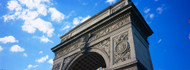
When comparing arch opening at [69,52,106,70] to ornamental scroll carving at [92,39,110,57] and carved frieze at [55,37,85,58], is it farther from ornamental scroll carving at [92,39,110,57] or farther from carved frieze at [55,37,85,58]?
carved frieze at [55,37,85,58]

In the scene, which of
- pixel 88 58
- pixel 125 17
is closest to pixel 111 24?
pixel 125 17

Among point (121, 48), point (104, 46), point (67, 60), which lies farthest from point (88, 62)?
point (121, 48)

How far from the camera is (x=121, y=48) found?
28.5 ft

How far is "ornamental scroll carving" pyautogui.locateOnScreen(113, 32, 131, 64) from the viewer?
809 cm

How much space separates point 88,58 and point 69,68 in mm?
1860

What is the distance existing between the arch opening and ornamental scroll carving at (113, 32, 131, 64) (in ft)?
7.90

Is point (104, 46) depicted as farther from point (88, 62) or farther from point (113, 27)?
point (88, 62)

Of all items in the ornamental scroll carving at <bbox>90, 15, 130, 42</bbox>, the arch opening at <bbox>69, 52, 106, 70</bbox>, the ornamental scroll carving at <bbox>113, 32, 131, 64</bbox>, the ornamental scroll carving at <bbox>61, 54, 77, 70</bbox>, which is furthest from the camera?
the ornamental scroll carving at <bbox>61, 54, 77, 70</bbox>

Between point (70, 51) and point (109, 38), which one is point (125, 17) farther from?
point (70, 51)

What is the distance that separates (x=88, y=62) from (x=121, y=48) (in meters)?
4.45

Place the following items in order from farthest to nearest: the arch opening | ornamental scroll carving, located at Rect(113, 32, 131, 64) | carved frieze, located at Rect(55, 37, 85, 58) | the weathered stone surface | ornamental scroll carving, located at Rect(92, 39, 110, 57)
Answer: carved frieze, located at Rect(55, 37, 85, 58) < the arch opening < ornamental scroll carving, located at Rect(92, 39, 110, 57) < the weathered stone surface < ornamental scroll carving, located at Rect(113, 32, 131, 64)

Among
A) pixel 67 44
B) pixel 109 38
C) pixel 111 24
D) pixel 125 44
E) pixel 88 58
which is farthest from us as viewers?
Answer: pixel 67 44

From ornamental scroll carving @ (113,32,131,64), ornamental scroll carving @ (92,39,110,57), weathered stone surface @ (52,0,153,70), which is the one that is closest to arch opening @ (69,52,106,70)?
weathered stone surface @ (52,0,153,70)

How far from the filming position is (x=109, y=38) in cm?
1008
